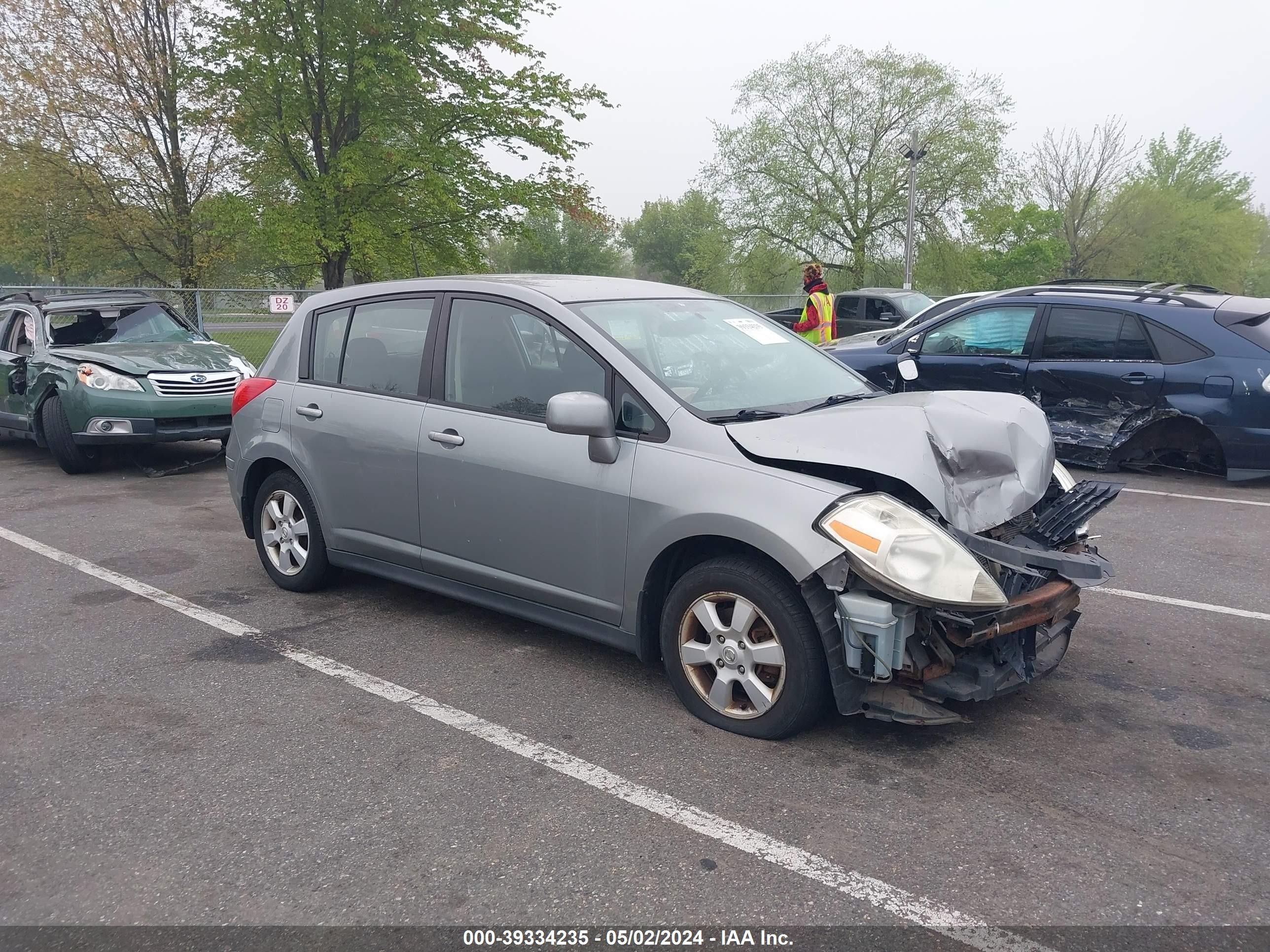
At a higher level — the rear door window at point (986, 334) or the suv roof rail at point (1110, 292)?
the suv roof rail at point (1110, 292)

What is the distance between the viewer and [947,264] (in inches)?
1609

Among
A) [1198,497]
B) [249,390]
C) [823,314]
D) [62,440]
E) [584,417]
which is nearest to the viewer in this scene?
[584,417]

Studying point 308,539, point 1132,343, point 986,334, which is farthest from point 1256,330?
point 308,539

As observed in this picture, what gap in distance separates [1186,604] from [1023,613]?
245cm

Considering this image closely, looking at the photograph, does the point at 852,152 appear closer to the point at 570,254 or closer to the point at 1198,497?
the point at 570,254

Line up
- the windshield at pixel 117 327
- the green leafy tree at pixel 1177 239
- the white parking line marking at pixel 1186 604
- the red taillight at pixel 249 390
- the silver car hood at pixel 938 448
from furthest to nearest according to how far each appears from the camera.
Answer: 1. the green leafy tree at pixel 1177 239
2. the windshield at pixel 117 327
3. the red taillight at pixel 249 390
4. the white parking line marking at pixel 1186 604
5. the silver car hood at pixel 938 448

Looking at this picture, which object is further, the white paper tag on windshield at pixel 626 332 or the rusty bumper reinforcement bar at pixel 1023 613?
the white paper tag on windshield at pixel 626 332

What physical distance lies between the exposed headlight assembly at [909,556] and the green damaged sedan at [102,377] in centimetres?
752

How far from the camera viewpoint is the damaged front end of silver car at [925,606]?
3.23m

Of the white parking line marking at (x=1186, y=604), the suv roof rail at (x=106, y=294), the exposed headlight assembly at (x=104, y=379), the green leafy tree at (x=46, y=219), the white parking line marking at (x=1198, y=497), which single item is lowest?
the white parking line marking at (x=1186, y=604)

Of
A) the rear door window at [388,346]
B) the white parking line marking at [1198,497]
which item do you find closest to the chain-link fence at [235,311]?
the rear door window at [388,346]

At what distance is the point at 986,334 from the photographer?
30.4 ft

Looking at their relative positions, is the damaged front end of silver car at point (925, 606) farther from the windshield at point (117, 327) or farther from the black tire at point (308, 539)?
the windshield at point (117, 327)

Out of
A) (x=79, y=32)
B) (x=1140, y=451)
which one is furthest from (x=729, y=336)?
(x=79, y=32)
